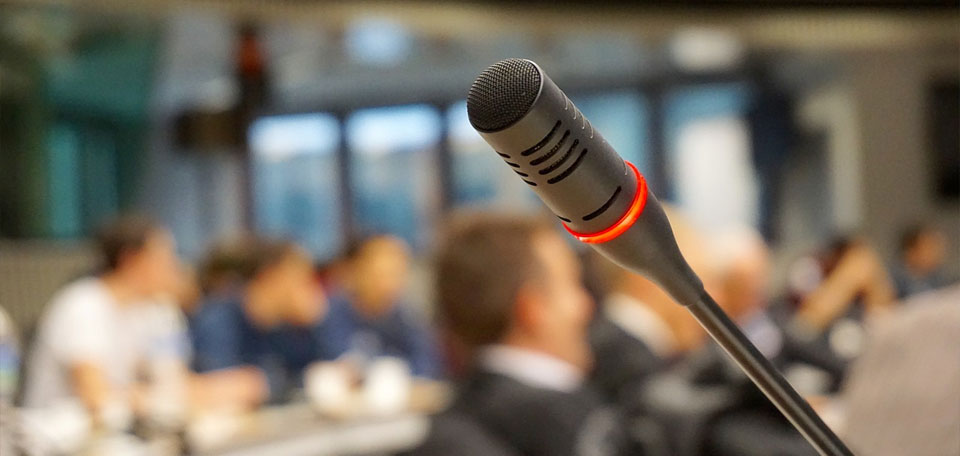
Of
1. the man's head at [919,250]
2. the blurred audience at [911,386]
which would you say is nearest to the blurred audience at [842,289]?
the man's head at [919,250]

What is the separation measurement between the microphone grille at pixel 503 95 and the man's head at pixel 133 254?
3.27 m

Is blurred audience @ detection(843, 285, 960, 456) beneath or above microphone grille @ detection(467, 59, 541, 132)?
beneath

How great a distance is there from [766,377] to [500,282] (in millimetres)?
1569

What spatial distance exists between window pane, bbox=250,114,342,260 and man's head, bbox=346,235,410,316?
4500mm

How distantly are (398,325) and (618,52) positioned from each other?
4.64 meters

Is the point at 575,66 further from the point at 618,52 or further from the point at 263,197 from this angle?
the point at 263,197

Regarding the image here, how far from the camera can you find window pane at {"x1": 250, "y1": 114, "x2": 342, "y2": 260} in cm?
917

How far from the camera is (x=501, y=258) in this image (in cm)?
193

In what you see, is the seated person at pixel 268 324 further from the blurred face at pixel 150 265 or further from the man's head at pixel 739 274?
the man's head at pixel 739 274

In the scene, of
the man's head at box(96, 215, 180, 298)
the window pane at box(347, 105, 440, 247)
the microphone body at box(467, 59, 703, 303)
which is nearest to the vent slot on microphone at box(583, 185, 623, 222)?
the microphone body at box(467, 59, 703, 303)

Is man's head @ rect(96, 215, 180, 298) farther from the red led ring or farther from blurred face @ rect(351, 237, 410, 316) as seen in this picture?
the red led ring

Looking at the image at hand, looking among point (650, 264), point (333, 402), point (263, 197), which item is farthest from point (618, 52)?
point (650, 264)

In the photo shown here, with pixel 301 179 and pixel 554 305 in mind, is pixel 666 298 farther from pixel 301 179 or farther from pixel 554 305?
pixel 301 179

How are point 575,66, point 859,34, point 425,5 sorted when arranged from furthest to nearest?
point 575,66 < point 859,34 < point 425,5
